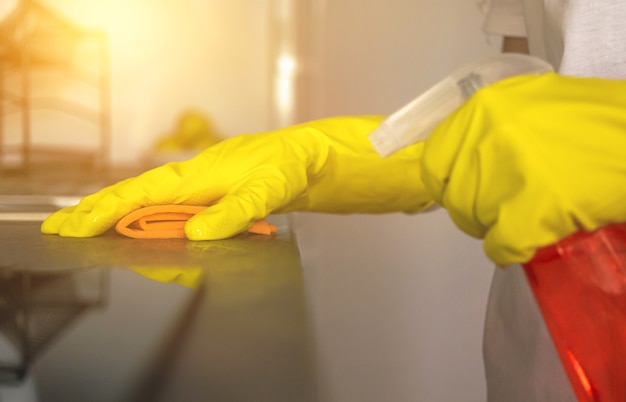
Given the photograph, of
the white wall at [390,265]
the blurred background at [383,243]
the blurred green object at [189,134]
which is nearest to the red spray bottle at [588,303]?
the blurred background at [383,243]

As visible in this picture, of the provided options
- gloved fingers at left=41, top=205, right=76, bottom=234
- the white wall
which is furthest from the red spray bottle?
the white wall

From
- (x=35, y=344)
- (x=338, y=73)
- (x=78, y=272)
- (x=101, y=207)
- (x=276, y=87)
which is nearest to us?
(x=35, y=344)

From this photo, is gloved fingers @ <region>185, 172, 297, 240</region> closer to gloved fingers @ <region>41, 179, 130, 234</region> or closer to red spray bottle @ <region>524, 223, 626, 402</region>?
gloved fingers @ <region>41, 179, 130, 234</region>

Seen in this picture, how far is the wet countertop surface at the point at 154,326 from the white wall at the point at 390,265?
0.51 m

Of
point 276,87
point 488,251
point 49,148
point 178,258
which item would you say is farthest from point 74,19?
point 488,251

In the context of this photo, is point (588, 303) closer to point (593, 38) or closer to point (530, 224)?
point (530, 224)

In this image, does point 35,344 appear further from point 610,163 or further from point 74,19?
point 74,19

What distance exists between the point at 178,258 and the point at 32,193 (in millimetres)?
632

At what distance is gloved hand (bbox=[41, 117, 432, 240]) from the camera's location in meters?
0.43

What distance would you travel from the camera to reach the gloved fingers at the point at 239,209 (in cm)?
41

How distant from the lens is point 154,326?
8.9 inches

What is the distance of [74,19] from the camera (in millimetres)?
1211

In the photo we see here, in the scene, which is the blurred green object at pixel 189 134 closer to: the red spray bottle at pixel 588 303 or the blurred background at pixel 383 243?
the blurred background at pixel 383 243

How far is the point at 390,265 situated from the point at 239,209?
498mm
